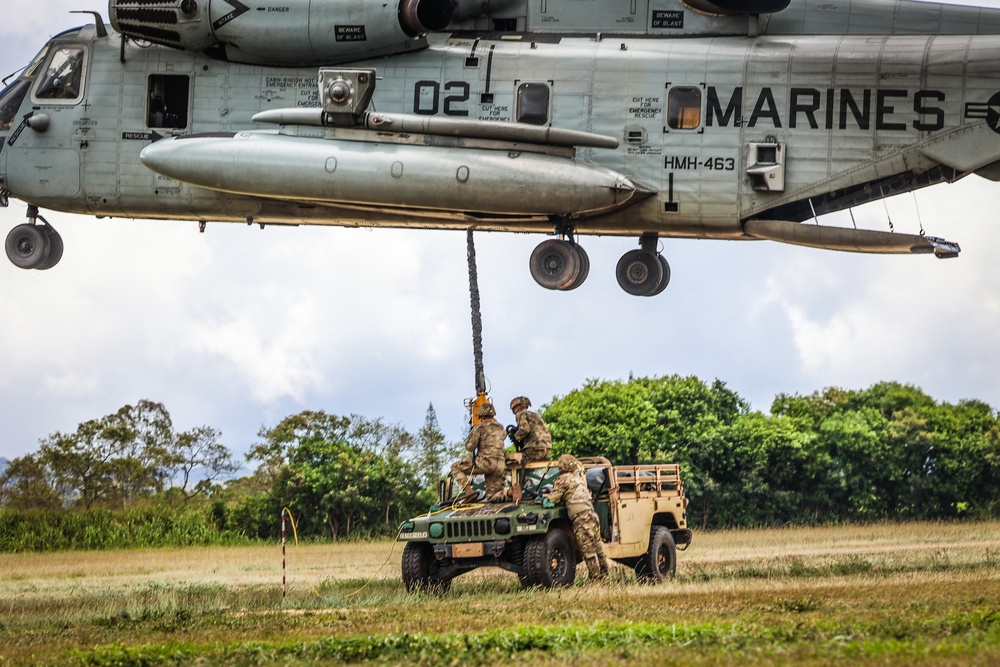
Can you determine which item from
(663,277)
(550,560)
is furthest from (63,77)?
(550,560)

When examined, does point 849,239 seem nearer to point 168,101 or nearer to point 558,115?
point 558,115

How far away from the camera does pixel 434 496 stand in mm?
32625

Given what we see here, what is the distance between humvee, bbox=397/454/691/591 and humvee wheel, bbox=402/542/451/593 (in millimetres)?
12

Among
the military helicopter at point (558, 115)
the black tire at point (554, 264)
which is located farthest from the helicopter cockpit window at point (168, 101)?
the black tire at point (554, 264)

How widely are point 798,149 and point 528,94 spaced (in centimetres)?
399

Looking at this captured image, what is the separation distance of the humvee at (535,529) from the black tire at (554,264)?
3784mm

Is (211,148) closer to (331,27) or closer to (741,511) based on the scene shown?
(331,27)

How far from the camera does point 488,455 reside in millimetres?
17031

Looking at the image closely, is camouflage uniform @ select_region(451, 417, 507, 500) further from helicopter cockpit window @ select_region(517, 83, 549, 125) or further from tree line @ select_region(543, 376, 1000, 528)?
tree line @ select_region(543, 376, 1000, 528)

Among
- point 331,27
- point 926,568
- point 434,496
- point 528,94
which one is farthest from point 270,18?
point 434,496

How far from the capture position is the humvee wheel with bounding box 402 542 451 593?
16.4 meters

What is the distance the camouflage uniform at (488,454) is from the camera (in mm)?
17047

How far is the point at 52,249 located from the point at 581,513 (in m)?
10.9

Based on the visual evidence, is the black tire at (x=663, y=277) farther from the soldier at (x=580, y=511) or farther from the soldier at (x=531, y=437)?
the soldier at (x=580, y=511)
